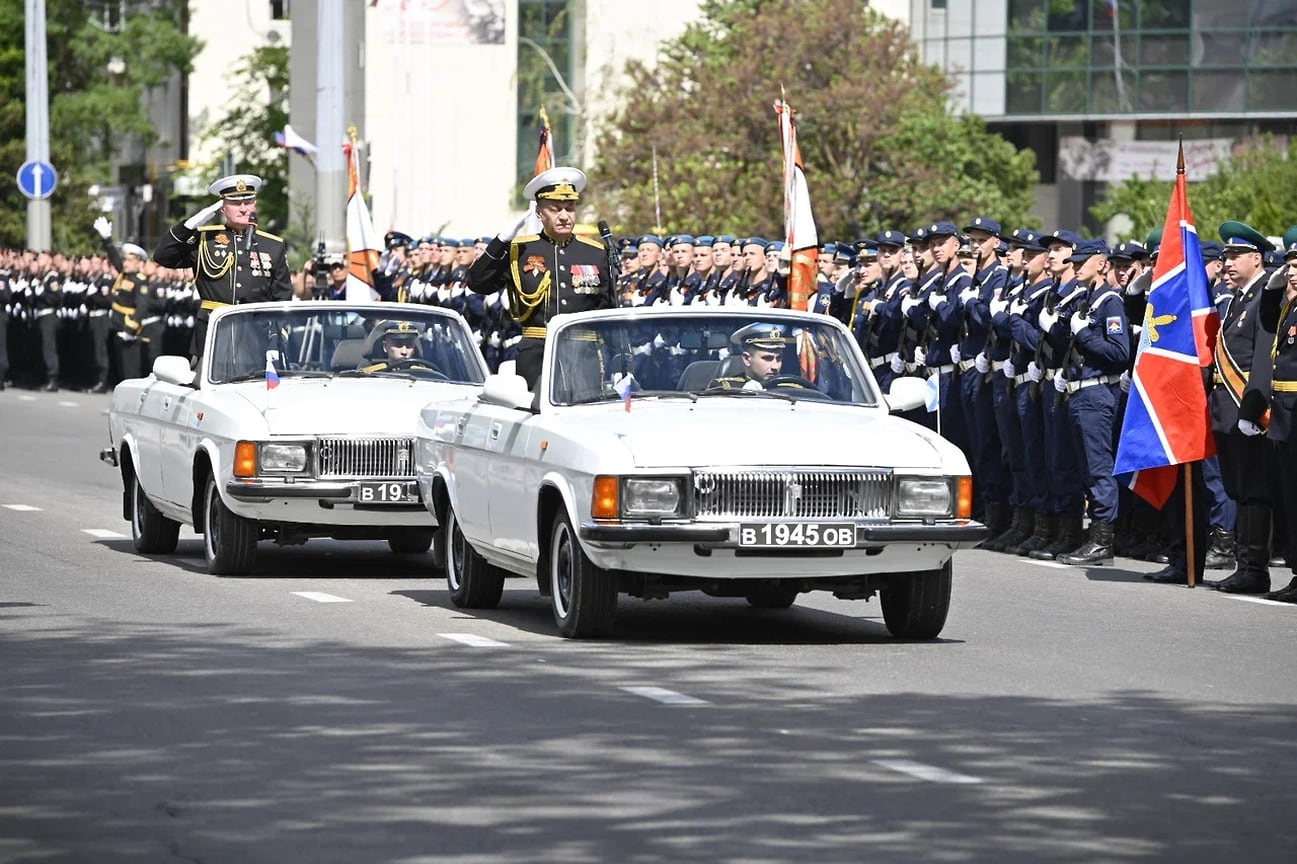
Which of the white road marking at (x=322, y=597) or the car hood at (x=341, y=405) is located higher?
the car hood at (x=341, y=405)

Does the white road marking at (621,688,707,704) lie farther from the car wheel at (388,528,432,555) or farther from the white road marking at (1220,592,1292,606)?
the white road marking at (1220,592,1292,606)

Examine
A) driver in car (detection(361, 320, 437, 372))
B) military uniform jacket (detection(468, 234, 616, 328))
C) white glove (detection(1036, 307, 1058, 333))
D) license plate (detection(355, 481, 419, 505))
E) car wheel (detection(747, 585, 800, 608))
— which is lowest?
car wheel (detection(747, 585, 800, 608))

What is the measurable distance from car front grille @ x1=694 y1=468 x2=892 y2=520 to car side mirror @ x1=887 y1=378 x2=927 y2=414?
983mm

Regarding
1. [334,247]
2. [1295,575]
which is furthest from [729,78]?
[1295,575]

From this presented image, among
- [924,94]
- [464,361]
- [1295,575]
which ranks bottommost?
[1295,575]

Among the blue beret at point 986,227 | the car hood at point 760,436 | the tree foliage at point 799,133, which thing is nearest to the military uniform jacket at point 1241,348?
the blue beret at point 986,227

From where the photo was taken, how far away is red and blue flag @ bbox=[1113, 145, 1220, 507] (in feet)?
53.3

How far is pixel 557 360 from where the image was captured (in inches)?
518

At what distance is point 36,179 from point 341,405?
30.9 m

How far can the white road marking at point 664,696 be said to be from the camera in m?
10.4

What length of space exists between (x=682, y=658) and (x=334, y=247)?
58.8 feet

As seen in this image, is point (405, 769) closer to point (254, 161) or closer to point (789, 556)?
point (789, 556)

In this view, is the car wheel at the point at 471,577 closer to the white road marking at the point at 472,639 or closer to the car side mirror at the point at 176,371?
the white road marking at the point at 472,639

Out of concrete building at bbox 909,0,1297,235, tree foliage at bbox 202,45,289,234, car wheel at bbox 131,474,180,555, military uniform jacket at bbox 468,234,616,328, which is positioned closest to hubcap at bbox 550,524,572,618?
military uniform jacket at bbox 468,234,616,328
